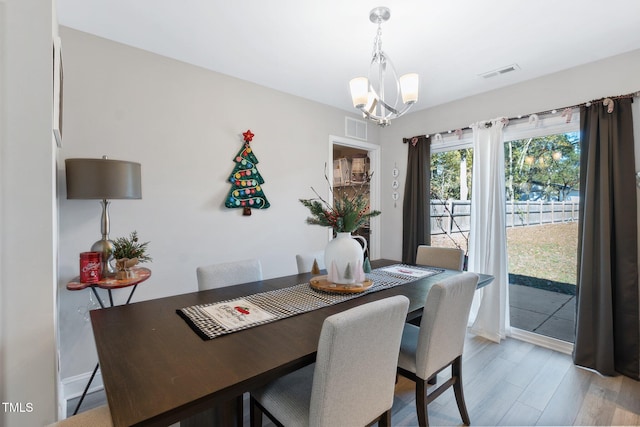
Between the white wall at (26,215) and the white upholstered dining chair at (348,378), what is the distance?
39.3 inches

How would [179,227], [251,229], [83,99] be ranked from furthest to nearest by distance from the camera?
1. [251,229]
2. [179,227]
3. [83,99]

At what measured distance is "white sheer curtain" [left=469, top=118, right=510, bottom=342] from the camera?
3.04 meters

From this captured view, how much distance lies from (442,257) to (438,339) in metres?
1.21

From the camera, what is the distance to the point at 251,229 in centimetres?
302

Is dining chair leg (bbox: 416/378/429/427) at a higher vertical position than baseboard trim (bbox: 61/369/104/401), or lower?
higher

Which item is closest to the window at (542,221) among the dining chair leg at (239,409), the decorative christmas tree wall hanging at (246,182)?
→ the decorative christmas tree wall hanging at (246,182)

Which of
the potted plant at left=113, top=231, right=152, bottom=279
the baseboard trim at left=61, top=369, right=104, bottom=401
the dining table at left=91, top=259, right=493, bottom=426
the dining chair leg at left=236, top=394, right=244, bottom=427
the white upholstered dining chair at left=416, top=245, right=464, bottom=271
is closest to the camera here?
the dining table at left=91, top=259, right=493, bottom=426

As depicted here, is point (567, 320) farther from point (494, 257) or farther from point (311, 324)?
point (311, 324)

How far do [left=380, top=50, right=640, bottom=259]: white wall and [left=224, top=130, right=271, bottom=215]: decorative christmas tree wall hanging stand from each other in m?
1.89

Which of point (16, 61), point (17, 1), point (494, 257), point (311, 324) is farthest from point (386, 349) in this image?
point (494, 257)

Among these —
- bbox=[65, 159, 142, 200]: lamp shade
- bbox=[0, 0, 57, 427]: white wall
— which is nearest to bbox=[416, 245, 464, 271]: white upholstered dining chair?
bbox=[65, 159, 142, 200]: lamp shade

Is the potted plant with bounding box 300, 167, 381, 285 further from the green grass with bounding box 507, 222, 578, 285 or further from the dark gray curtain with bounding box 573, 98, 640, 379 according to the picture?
the green grass with bounding box 507, 222, 578, 285

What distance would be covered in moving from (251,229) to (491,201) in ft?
8.06

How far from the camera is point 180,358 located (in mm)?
1026
